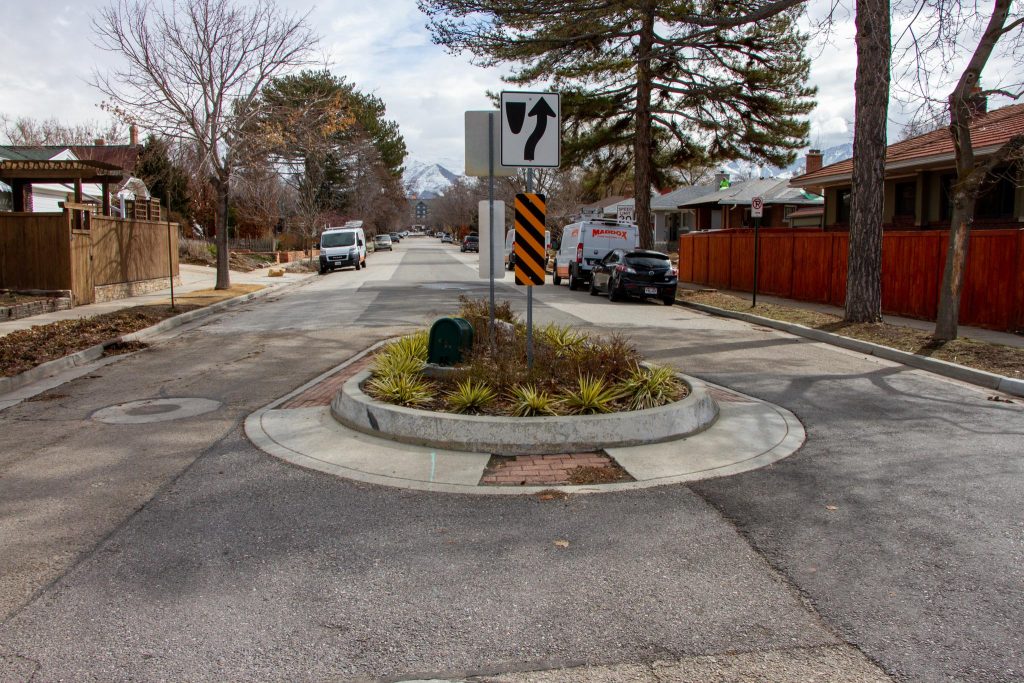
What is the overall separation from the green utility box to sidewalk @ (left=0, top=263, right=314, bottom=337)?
353 inches

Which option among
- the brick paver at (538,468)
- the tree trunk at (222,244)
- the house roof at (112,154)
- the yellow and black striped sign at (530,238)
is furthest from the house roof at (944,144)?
the house roof at (112,154)

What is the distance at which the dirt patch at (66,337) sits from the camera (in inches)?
416

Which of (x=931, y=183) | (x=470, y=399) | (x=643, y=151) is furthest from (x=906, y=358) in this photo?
(x=643, y=151)

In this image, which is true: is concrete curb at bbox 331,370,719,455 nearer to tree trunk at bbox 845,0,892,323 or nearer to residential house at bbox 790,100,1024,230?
tree trunk at bbox 845,0,892,323

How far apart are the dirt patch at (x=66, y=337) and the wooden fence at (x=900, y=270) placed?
14.8 metres

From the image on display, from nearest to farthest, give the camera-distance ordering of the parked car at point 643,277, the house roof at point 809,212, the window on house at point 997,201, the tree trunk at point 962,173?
the tree trunk at point 962,173
the parked car at point 643,277
the window on house at point 997,201
the house roof at point 809,212

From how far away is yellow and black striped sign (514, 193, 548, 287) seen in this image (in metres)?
7.46

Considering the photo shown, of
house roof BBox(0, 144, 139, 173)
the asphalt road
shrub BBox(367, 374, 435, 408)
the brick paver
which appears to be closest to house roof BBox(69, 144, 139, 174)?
house roof BBox(0, 144, 139, 173)

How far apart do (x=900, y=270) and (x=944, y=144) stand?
23.7 feet

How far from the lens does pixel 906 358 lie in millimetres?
11367

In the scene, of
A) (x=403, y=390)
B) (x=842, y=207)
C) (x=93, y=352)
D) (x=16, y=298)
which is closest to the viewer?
(x=403, y=390)

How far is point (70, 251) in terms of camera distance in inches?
717

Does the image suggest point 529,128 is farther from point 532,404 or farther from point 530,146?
point 532,404

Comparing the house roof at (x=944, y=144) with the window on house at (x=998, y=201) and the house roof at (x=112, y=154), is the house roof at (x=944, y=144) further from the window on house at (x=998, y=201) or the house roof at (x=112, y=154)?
the house roof at (x=112, y=154)
